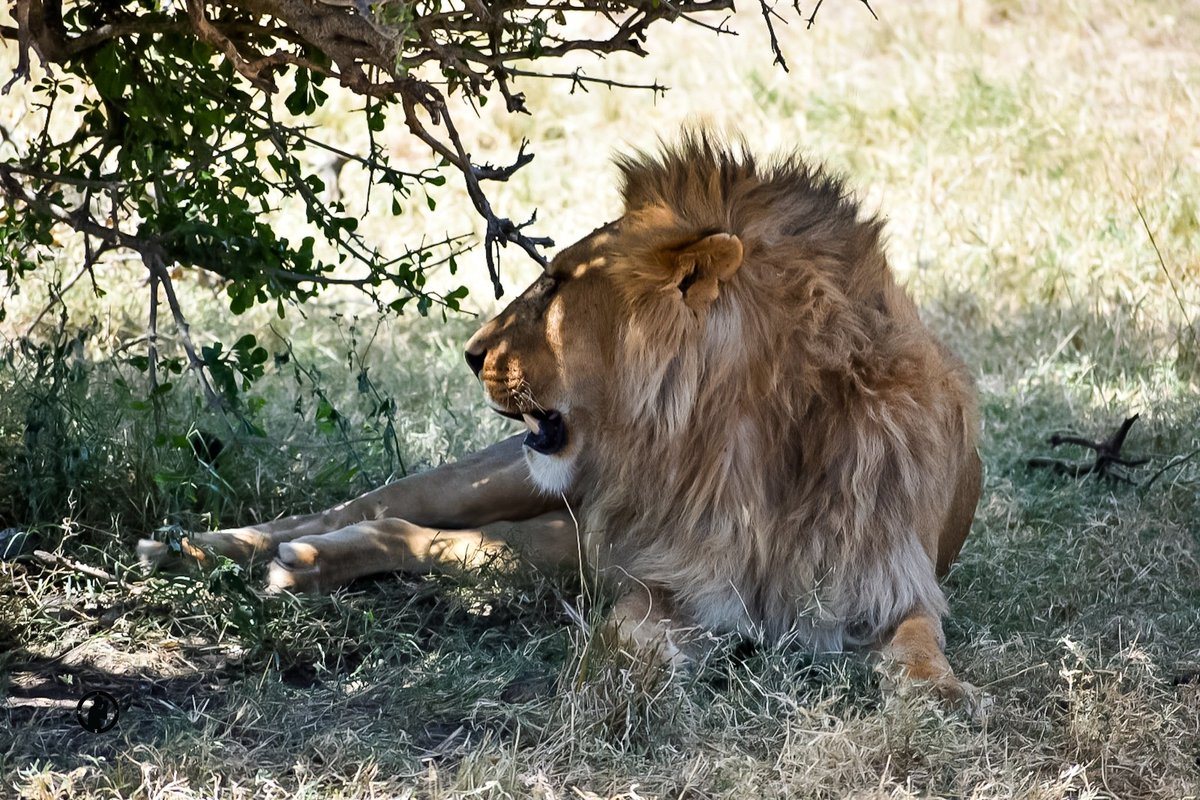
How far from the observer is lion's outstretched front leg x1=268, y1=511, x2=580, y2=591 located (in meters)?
3.25

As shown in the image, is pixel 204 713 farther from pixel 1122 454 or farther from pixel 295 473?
pixel 1122 454

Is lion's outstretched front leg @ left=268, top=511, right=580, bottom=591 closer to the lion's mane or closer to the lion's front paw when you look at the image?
the lion's front paw

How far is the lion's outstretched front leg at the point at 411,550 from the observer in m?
3.25

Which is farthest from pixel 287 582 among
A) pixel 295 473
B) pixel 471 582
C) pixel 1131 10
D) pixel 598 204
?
pixel 1131 10

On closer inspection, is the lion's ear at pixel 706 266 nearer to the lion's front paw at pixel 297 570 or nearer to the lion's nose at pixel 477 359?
the lion's nose at pixel 477 359

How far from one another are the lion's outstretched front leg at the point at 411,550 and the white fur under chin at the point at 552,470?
36 cm

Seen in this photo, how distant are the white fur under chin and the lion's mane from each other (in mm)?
73

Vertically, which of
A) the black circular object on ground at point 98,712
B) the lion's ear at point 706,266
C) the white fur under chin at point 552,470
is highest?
the lion's ear at point 706,266

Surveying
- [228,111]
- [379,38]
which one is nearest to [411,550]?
[228,111]

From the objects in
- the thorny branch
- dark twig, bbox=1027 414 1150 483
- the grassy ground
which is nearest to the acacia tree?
the thorny branch

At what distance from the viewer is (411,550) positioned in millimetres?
3447

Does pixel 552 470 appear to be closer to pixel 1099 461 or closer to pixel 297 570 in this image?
pixel 297 570

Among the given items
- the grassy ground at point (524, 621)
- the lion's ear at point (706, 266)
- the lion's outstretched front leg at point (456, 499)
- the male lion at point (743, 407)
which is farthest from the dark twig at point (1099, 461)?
the lion's ear at point (706, 266)

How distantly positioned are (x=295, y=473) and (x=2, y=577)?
959mm
